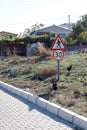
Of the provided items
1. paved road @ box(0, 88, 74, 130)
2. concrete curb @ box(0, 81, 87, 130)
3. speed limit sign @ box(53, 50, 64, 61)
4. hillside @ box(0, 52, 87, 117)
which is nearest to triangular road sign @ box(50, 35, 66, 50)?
speed limit sign @ box(53, 50, 64, 61)

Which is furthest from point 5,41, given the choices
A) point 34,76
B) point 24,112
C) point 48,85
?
point 24,112

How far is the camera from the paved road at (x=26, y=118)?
7.45m

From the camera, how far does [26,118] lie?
831cm

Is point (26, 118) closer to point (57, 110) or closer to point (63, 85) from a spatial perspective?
point (57, 110)

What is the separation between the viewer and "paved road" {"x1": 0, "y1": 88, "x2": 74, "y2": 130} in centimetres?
745

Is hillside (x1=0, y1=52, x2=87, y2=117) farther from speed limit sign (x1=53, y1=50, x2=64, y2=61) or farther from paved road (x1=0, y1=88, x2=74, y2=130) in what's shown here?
speed limit sign (x1=53, y1=50, x2=64, y2=61)

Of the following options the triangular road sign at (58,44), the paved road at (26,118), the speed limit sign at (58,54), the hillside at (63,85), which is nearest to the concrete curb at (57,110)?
the paved road at (26,118)

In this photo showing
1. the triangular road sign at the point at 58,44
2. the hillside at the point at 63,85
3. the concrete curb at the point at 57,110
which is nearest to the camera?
the concrete curb at the point at 57,110

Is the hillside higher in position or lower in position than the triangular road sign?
lower

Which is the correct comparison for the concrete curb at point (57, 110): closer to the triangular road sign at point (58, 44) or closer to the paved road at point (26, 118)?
the paved road at point (26, 118)

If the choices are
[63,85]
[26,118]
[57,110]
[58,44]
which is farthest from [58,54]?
[26,118]

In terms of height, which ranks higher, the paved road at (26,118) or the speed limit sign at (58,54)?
the speed limit sign at (58,54)

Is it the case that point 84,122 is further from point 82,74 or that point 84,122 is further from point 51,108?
point 82,74

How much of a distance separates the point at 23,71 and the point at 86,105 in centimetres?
892
